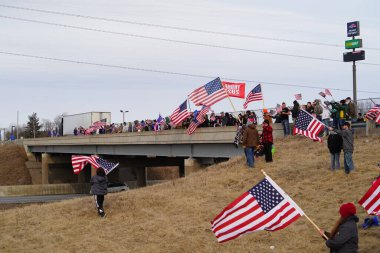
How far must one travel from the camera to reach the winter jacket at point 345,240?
8.59m

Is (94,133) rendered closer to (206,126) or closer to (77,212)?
(206,126)

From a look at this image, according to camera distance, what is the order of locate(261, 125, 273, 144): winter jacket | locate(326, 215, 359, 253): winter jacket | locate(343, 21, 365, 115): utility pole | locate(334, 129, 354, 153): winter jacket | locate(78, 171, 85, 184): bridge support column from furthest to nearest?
1. locate(78, 171, 85, 184): bridge support column
2. locate(343, 21, 365, 115): utility pole
3. locate(261, 125, 273, 144): winter jacket
4. locate(334, 129, 354, 153): winter jacket
5. locate(326, 215, 359, 253): winter jacket

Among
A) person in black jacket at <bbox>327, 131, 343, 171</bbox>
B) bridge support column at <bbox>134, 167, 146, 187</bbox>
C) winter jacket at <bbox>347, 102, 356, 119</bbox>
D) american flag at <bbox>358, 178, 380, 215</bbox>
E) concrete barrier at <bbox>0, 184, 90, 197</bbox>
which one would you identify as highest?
winter jacket at <bbox>347, 102, 356, 119</bbox>

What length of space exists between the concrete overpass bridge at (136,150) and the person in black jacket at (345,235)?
73.0 ft

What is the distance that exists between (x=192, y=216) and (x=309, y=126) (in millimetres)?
5517

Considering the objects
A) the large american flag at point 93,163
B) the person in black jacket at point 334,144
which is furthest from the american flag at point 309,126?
the large american flag at point 93,163

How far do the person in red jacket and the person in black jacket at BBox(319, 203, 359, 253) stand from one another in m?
13.6

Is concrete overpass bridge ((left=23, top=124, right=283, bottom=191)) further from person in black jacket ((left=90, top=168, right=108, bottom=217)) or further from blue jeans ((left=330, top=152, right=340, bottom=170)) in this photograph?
person in black jacket ((left=90, top=168, right=108, bottom=217))

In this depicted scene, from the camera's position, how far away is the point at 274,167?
867 inches

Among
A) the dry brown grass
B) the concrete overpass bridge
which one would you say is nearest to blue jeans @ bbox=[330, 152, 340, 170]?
the dry brown grass

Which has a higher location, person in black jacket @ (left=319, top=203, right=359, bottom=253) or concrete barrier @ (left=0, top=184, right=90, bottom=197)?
person in black jacket @ (left=319, top=203, right=359, bottom=253)

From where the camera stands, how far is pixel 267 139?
22.7 meters

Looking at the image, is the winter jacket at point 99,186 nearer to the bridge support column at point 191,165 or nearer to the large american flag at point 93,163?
the large american flag at point 93,163

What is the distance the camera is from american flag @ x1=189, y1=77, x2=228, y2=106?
1091 inches
